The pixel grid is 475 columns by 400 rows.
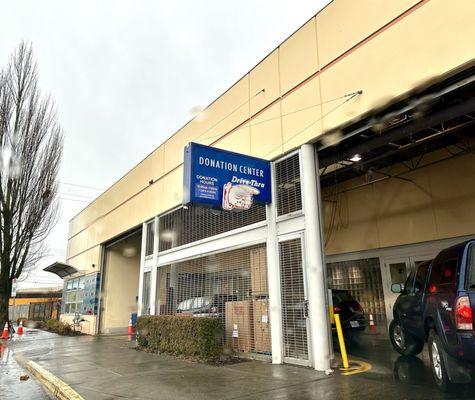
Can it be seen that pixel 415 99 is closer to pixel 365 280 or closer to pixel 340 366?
pixel 340 366

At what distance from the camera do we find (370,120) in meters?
7.72

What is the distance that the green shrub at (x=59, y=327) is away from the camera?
2162 cm

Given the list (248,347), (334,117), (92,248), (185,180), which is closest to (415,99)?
(334,117)

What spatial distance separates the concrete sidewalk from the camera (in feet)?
19.1

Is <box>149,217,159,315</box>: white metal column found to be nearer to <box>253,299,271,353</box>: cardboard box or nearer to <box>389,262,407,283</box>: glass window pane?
<box>253,299,271,353</box>: cardboard box

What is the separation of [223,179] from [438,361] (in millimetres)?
5482

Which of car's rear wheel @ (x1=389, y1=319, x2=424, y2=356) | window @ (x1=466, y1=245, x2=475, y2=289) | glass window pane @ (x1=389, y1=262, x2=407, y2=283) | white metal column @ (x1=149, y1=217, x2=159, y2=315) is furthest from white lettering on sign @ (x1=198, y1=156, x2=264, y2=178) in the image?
white metal column @ (x1=149, y1=217, x2=159, y2=315)

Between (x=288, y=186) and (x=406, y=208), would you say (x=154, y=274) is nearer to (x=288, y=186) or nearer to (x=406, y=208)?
(x=288, y=186)

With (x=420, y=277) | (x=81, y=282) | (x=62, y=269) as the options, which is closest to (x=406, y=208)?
(x=420, y=277)

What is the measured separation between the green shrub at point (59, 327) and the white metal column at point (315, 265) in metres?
17.8

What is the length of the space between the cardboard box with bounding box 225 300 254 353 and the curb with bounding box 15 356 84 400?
164 inches

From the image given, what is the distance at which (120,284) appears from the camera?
23484mm

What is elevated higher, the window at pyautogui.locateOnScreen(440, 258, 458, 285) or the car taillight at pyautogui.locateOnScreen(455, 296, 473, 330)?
the window at pyautogui.locateOnScreen(440, 258, 458, 285)

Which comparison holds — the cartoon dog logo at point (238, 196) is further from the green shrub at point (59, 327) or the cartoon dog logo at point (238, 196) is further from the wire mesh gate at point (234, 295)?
the green shrub at point (59, 327)
